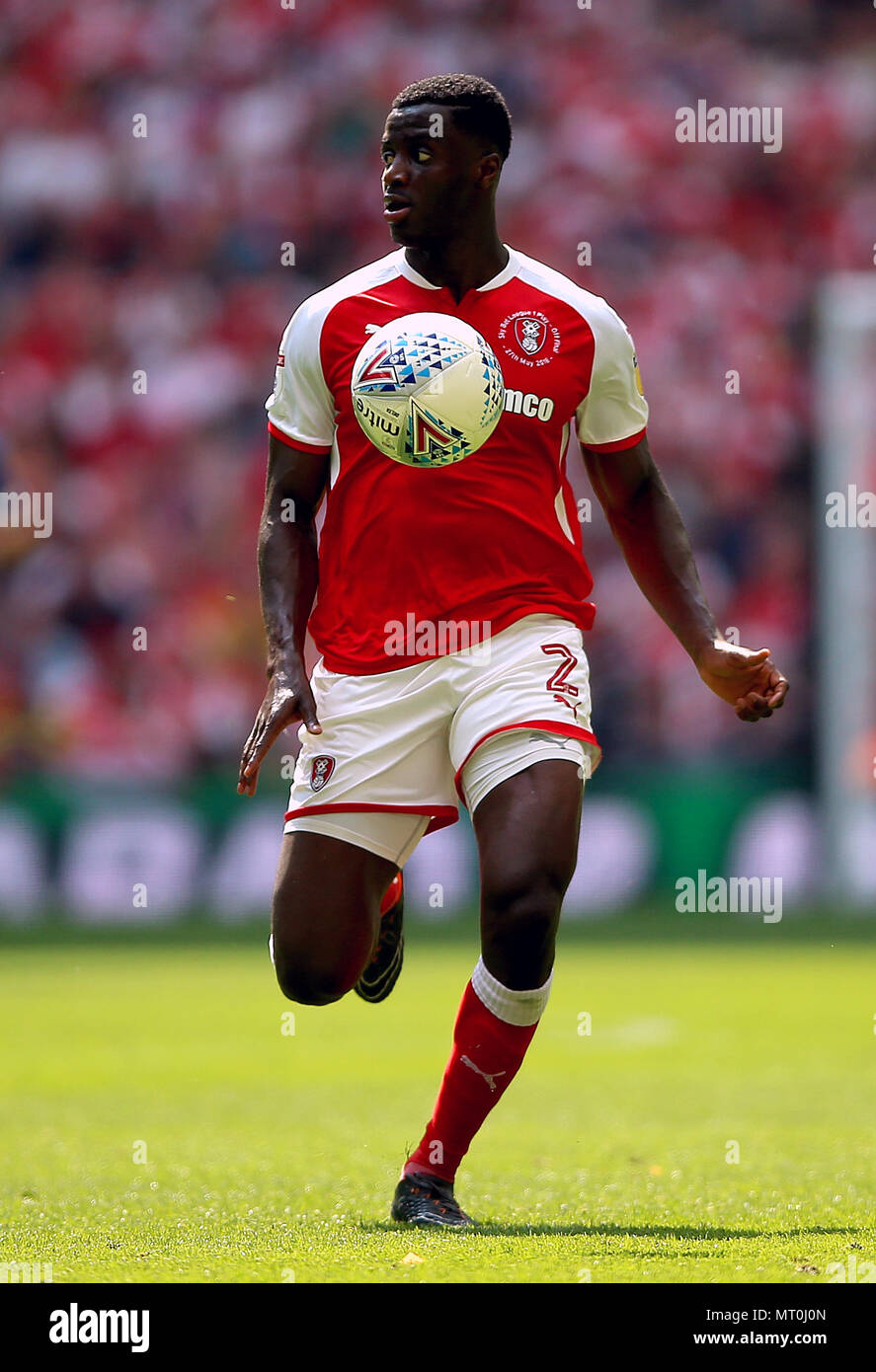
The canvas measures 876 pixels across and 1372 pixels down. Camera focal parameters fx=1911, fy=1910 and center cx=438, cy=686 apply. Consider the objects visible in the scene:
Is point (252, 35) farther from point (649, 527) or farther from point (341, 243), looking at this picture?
point (649, 527)

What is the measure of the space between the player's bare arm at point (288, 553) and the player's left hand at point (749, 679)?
1065 millimetres

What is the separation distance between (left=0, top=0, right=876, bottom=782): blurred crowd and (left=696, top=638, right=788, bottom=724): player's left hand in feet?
30.6

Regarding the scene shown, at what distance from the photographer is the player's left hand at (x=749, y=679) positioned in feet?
16.1

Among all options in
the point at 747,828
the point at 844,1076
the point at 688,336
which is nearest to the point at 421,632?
the point at 844,1076

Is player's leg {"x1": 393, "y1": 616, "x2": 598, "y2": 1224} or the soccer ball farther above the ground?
the soccer ball

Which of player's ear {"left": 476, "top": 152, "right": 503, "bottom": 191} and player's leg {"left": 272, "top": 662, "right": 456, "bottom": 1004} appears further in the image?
player's ear {"left": 476, "top": 152, "right": 503, "bottom": 191}

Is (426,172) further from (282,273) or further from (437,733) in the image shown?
(282,273)

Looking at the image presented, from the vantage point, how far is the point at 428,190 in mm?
4934

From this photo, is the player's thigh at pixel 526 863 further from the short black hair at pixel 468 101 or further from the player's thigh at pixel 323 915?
the short black hair at pixel 468 101

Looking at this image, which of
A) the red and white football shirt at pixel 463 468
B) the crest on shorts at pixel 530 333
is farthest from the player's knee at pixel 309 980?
the crest on shorts at pixel 530 333

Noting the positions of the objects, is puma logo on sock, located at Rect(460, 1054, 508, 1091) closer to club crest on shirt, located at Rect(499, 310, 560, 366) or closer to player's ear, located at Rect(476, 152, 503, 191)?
club crest on shirt, located at Rect(499, 310, 560, 366)

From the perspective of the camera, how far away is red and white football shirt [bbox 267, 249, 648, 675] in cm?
492

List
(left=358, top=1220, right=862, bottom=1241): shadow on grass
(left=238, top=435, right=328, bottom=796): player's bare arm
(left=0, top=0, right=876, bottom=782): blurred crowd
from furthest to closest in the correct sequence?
(left=0, top=0, right=876, bottom=782): blurred crowd, (left=238, top=435, right=328, bottom=796): player's bare arm, (left=358, top=1220, right=862, bottom=1241): shadow on grass

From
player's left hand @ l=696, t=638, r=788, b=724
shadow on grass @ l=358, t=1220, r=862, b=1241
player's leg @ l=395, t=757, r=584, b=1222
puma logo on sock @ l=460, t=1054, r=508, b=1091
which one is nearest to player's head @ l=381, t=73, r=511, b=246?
player's left hand @ l=696, t=638, r=788, b=724
